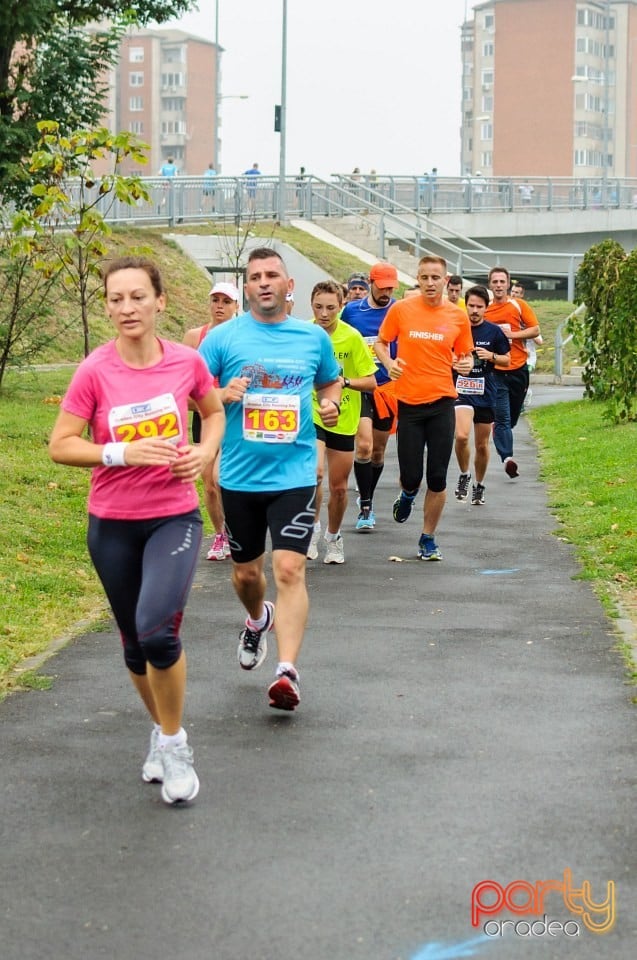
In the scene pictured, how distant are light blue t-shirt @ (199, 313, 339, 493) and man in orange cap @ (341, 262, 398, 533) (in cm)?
570

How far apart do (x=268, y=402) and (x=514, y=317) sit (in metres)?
9.45

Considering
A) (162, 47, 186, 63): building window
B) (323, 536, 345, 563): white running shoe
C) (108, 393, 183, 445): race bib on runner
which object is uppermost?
(162, 47, 186, 63): building window

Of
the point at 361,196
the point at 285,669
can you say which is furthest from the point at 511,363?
the point at 361,196

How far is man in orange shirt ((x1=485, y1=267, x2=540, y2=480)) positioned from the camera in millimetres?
15867

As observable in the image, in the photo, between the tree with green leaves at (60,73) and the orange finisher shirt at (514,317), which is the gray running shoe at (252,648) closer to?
the orange finisher shirt at (514,317)

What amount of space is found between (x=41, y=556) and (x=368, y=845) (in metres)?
6.91

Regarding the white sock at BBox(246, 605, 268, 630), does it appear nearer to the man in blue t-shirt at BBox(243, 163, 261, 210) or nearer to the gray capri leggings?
the gray capri leggings

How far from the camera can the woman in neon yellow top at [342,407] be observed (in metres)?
11.1

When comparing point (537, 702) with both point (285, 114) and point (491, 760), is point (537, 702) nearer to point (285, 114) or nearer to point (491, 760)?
point (491, 760)

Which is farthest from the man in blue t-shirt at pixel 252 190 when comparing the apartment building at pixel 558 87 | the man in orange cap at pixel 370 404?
the apartment building at pixel 558 87

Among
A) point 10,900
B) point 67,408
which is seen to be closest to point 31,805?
point 10,900

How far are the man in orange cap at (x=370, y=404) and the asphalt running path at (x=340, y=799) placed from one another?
3.80 meters

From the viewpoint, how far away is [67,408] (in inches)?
222

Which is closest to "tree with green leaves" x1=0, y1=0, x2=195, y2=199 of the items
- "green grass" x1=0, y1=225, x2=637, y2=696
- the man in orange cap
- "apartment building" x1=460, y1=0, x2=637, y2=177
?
"green grass" x1=0, y1=225, x2=637, y2=696
